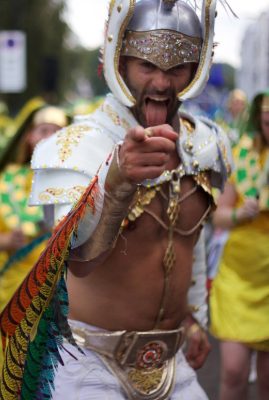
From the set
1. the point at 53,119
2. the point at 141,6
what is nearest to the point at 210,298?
the point at 53,119

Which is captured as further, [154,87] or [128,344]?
[128,344]

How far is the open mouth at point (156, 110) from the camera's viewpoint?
2.61m

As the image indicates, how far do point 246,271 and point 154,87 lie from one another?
2.29 metres

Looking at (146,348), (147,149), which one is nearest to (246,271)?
(146,348)

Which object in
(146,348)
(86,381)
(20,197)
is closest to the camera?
(86,381)

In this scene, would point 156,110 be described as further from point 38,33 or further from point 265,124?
point 38,33

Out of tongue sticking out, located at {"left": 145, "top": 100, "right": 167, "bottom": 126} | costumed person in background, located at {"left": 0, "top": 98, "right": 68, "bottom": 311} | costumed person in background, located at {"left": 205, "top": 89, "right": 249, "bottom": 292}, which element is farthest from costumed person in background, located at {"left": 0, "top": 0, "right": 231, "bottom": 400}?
costumed person in background, located at {"left": 0, "top": 98, "right": 68, "bottom": 311}

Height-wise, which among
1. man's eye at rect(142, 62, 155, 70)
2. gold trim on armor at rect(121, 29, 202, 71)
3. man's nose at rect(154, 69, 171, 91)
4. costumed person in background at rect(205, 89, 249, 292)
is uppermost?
gold trim on armor at rect(121, 29, 202, 71)

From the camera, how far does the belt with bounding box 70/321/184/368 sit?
109 inches

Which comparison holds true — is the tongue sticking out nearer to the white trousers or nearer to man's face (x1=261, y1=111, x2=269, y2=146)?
the white trousers

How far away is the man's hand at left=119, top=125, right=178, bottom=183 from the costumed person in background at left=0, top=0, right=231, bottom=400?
0.21 m

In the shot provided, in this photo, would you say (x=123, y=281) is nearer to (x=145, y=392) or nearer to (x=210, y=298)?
(x=145, y=392)

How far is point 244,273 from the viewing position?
4684mm

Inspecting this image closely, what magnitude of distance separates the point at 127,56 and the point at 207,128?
0.58m
